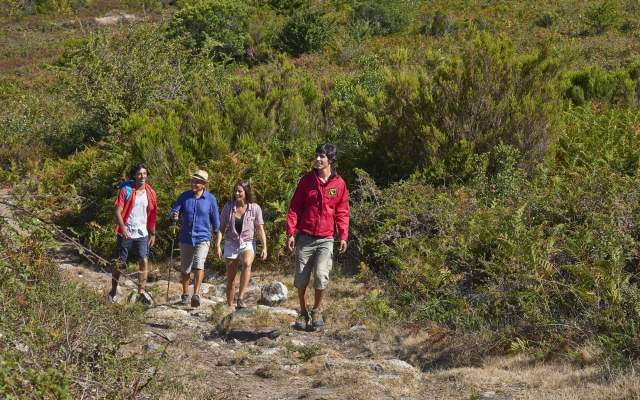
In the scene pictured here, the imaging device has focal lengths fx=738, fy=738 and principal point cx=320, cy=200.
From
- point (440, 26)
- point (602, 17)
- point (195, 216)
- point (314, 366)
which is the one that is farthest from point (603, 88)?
point (440, 26)

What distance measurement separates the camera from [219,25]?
3130cm

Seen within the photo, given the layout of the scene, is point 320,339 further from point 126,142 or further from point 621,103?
point 621,103

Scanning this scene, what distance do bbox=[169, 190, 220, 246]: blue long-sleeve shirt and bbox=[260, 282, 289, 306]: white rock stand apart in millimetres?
945

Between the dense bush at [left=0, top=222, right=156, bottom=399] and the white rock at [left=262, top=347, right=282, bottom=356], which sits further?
the white rock at [left=262, top=347, right=282, bottom=356]

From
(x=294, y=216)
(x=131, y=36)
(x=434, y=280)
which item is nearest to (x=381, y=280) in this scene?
(x=434, y=280)

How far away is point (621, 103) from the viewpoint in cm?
1313

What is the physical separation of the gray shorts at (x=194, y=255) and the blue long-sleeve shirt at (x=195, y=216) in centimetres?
6

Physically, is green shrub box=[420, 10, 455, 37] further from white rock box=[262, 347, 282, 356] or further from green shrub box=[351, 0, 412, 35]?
white rock box=[262, 347, 282, 356]

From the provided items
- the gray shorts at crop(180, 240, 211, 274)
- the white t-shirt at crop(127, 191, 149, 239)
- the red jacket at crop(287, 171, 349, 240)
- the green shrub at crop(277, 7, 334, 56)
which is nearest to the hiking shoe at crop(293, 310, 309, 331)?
the red jacket at crop(287, 171, 349, 240)

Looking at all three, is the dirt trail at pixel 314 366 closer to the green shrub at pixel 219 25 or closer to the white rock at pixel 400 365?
the white rock at pixel 400 365

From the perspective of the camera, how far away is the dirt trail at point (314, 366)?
17.9 feet

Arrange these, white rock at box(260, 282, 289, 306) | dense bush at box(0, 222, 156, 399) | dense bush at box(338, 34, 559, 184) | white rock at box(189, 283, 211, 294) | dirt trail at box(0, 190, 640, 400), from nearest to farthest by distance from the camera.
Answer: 1. dense bush at box(0, 222, 156, 399)
2. dirt trail at box(0, 190, 640, 400)
3. white rock at box(260, 282, 289, 306)
4. white rock at box(189, 283, 211, 294)
5. dense bush at box(338, 34, 559, 184)

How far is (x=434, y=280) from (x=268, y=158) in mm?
4020

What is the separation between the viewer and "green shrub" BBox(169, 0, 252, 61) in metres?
30.3
